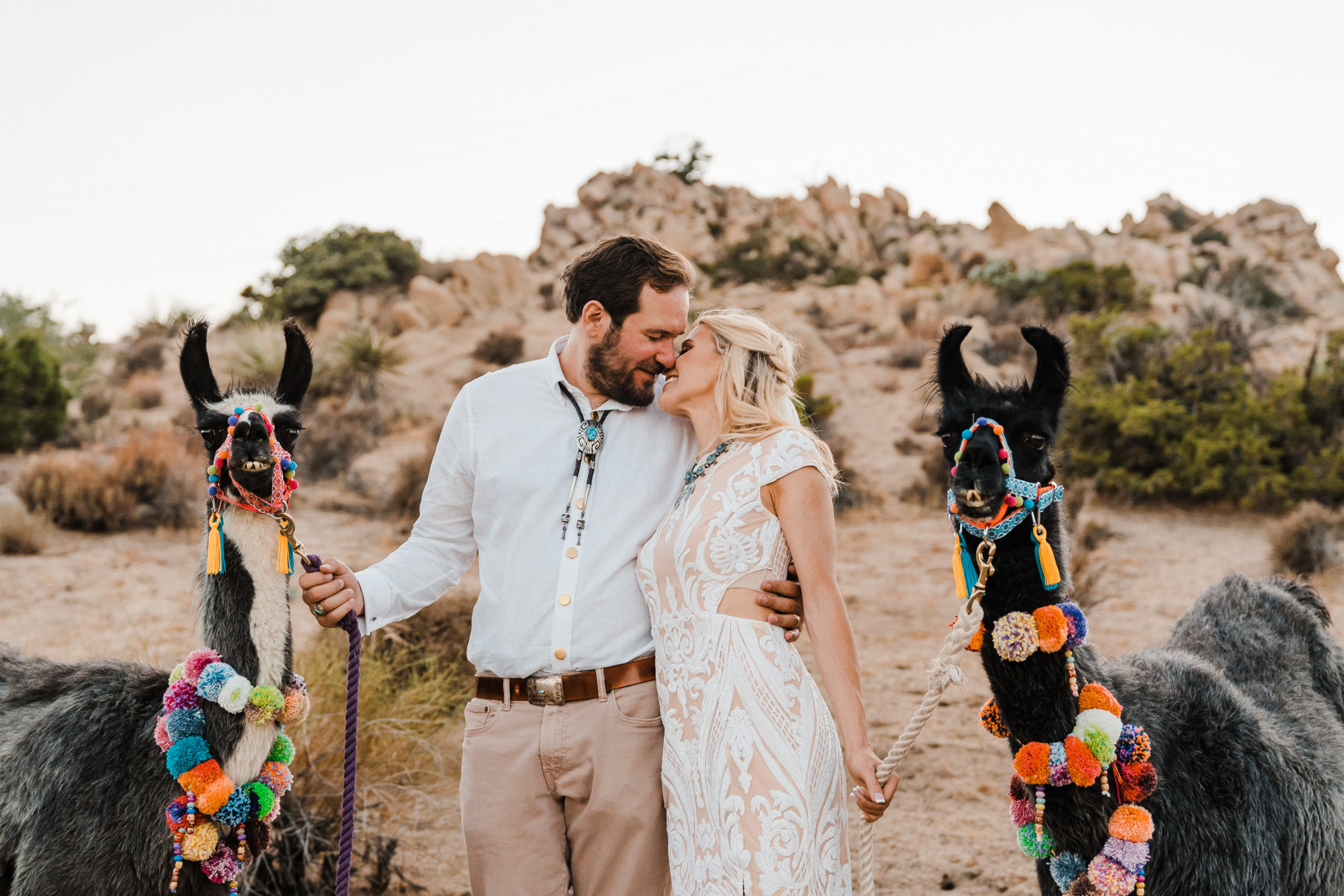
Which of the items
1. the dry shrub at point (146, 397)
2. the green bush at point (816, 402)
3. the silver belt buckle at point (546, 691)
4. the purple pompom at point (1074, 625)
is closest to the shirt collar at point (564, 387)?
the silver belt buckle at point (546, 691)

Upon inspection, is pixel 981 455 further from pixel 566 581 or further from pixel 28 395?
pixel 28 395

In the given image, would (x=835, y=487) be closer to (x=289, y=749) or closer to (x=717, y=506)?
(x=717, y=506)

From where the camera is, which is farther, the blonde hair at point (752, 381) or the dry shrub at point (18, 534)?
the dry shrub at point (18, 534)

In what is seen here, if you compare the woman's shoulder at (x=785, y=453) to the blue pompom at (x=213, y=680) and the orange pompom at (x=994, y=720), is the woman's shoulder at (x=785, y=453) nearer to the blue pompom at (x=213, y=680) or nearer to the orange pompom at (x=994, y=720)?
the orange pompom at (x=994, y=720)

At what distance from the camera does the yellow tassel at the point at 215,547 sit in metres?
2.68

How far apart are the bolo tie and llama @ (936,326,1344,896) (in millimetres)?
1064

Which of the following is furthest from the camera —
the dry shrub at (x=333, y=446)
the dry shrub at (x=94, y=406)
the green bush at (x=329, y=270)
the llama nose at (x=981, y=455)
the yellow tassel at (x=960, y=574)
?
the green bush at (x=329, y=270)

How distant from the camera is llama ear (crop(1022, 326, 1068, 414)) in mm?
2541

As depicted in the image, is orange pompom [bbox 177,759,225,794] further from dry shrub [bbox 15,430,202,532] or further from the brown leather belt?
dry shrub [bbox 15,430,202,532]

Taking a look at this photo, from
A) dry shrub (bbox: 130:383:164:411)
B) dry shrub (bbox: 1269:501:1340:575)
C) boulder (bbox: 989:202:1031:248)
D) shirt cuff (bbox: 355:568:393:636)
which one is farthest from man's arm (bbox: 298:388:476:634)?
boulder (bbox: 989:202:1031:248)

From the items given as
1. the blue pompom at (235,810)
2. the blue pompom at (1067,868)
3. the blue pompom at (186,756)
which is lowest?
the blue pompom at (1067,868)

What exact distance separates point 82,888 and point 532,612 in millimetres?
1566

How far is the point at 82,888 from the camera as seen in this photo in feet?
8.95

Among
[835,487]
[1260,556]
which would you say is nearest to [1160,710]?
[835,487]
